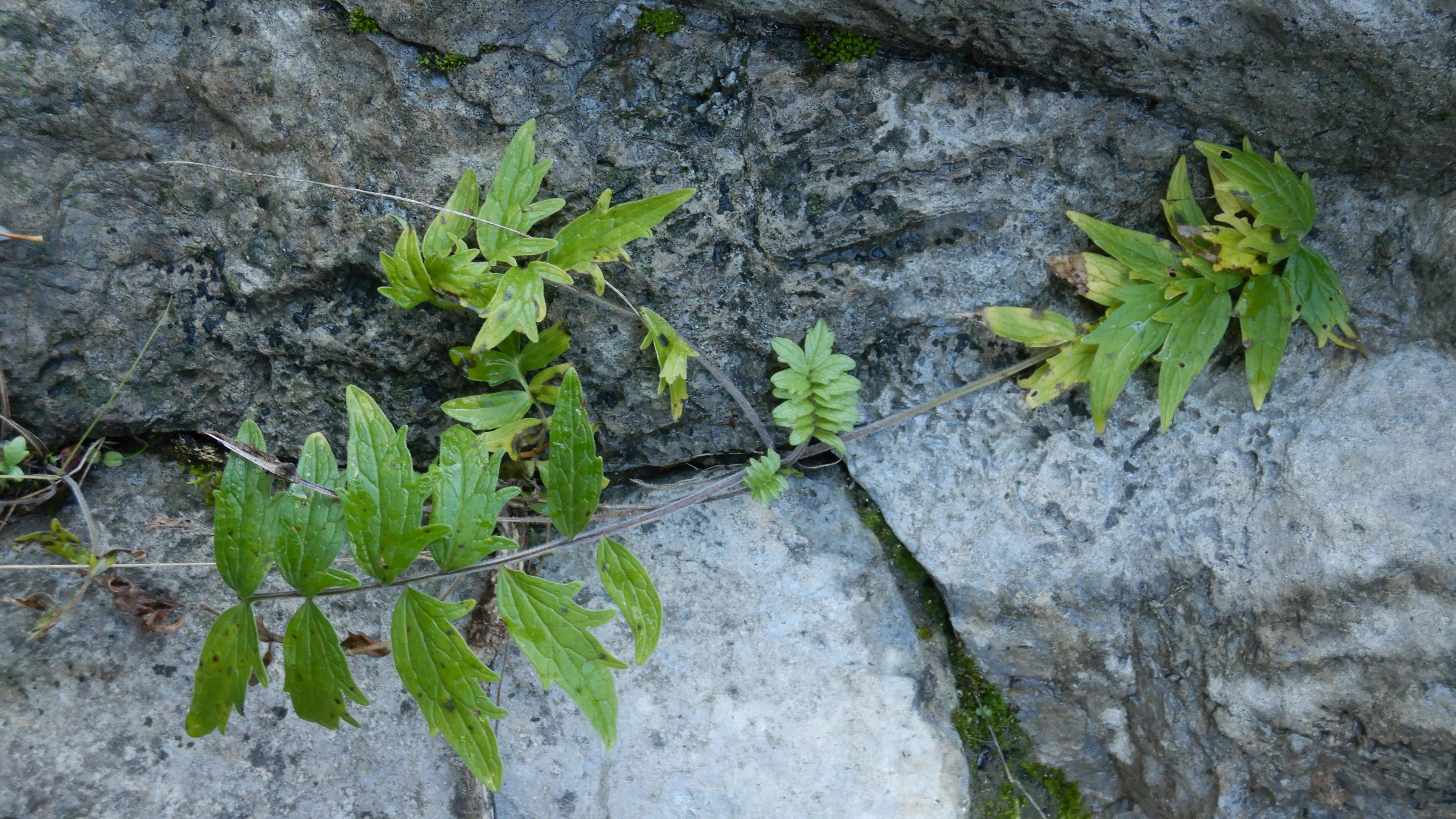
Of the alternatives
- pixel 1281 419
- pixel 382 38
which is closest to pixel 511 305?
pixel 382 38

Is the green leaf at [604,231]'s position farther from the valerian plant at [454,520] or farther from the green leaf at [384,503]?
the green leaf at [384,503]

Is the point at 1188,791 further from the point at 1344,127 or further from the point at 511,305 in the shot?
the point at 511,305

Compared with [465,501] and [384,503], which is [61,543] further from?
[465,501]

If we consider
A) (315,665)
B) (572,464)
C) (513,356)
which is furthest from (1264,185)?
(315,665)

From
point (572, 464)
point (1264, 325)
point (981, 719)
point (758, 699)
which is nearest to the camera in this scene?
point (572, 464)

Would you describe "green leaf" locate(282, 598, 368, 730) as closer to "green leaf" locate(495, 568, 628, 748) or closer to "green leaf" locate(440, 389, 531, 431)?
"green leaf" locate(495, 568, 628, 748)

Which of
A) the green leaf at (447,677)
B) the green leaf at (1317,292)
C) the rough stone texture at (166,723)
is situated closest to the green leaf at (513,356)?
the green leaf at (447,677)
